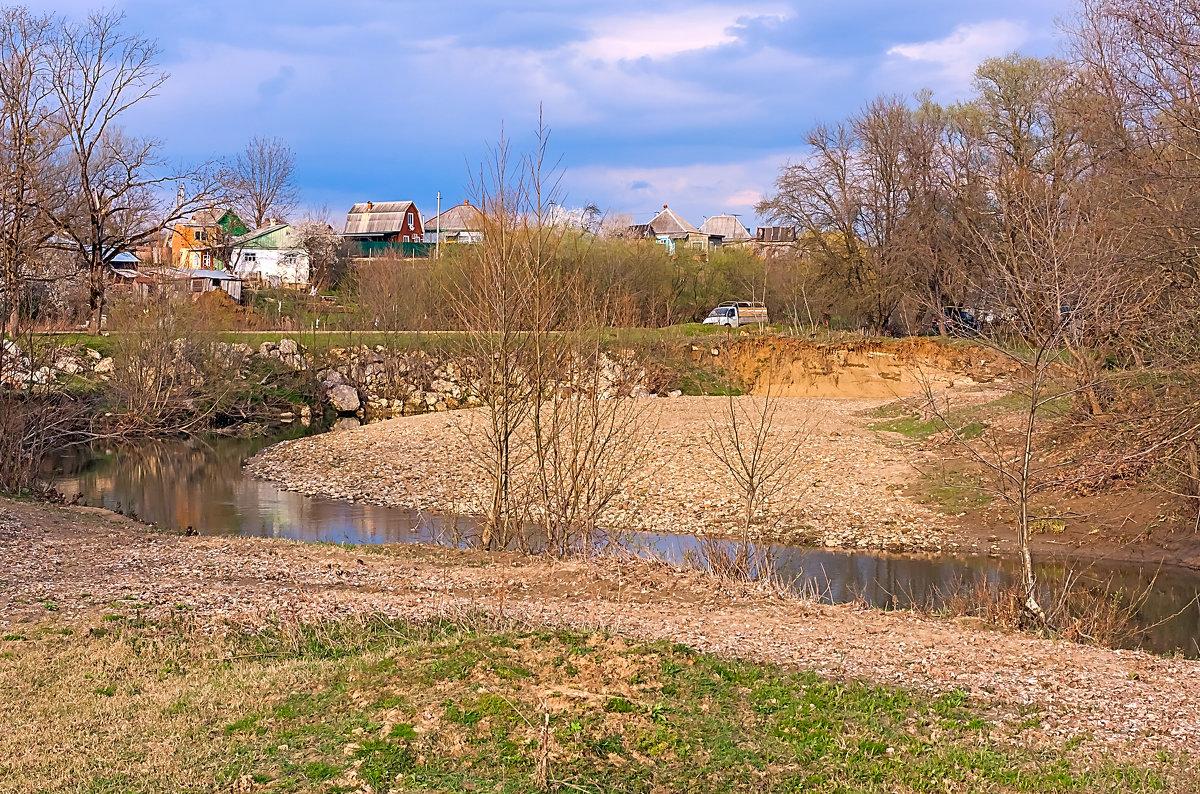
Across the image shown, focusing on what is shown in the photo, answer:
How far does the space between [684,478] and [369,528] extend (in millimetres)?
7388

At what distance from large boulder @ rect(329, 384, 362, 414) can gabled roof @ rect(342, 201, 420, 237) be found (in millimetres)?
44799

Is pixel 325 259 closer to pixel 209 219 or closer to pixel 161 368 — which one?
pixel 209 219

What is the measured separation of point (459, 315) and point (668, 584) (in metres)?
5.46

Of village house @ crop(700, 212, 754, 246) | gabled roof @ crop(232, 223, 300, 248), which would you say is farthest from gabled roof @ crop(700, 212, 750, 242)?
gabled roof @ crop(232, 223, 300, 248)

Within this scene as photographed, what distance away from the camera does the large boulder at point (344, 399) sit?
130ft

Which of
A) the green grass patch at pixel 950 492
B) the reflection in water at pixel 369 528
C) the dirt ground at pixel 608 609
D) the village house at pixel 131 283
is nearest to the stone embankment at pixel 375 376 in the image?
the village house at pixel 131 283

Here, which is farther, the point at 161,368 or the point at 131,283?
the point at 131,283

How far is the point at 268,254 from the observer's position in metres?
70.0

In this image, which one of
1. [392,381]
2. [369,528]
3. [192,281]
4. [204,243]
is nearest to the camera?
→ [369,528]

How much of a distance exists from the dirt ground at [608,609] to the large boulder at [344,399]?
2480 cm

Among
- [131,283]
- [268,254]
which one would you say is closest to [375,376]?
[131,283]

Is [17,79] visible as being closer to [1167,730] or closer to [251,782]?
[251,782]

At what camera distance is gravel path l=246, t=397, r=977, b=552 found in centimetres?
1880

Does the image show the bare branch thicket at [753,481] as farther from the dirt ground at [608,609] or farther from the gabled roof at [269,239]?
the gabled roof at [269,239]
